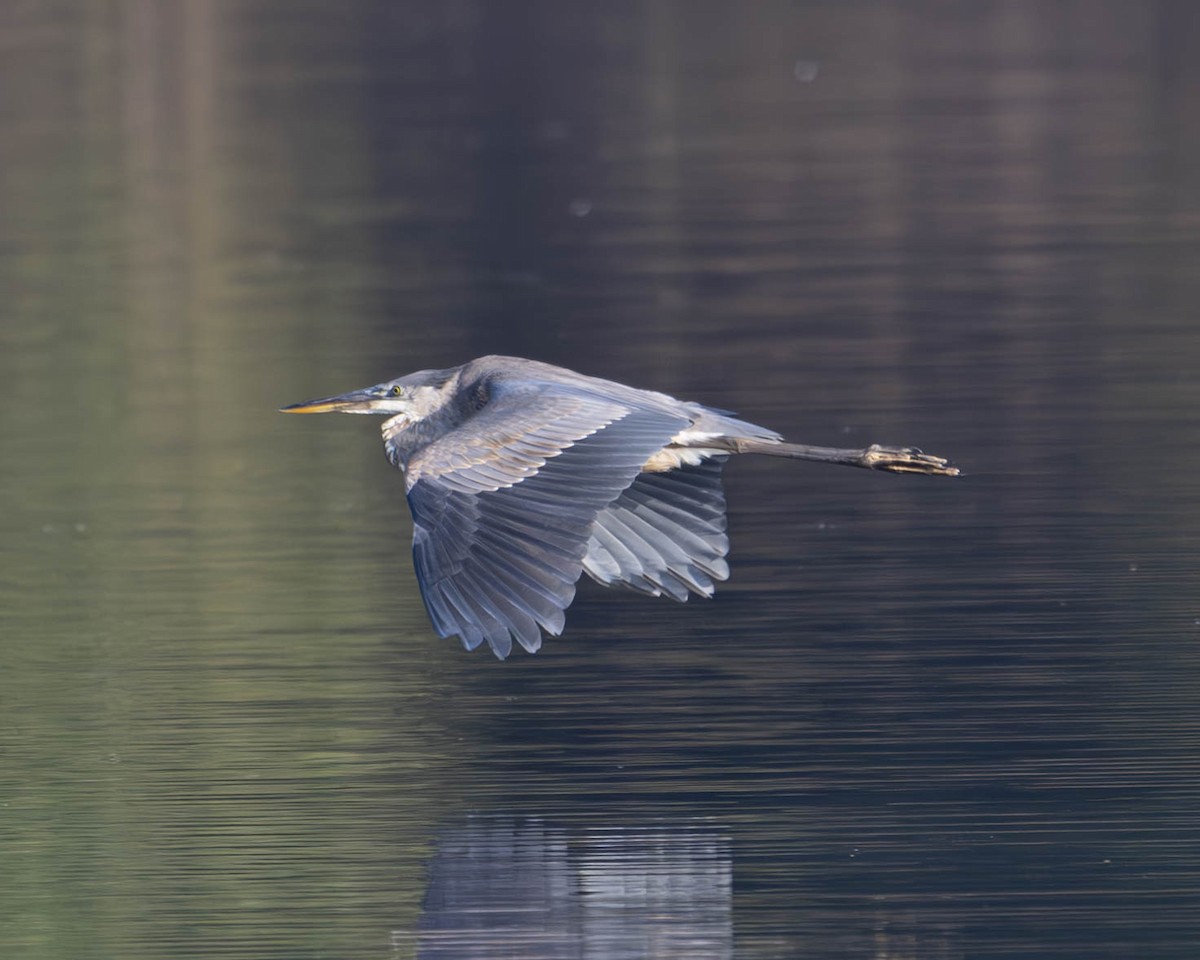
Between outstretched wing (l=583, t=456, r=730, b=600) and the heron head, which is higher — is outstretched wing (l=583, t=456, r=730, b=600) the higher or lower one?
the lower one

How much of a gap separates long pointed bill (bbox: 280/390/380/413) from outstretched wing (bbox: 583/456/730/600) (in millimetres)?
1047

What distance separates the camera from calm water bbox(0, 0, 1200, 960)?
666 centimetres

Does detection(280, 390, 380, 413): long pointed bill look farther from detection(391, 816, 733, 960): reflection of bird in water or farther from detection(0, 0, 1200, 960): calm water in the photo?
detection(391, 816, 733, 960): reflection of bird in water

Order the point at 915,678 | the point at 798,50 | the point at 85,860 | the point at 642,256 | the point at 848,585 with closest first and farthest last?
the point at 85,860
the point at 915,678
the point at 848,585
the point at 642,256
the point at 798,50

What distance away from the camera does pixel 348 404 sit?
30.6 ft

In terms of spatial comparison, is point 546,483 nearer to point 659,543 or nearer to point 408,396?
point 659,543

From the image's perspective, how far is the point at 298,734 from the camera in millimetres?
8125

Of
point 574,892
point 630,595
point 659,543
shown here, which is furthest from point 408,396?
point 574,892

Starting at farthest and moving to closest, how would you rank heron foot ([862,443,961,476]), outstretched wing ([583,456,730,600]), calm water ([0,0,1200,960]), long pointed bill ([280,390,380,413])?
long pointed bill ([280,390,380,413]), heron foot ([862,443,961,476]), outstretched wing ([583,456,730,600]), calm water ([0,0,1200,960])

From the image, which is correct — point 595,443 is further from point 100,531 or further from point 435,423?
point 100,531

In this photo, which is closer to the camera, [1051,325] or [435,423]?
[435,423]

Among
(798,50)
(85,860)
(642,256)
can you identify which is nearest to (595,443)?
(85,860)

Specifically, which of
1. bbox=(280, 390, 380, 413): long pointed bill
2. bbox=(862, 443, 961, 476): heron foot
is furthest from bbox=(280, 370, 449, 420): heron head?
bbox=(862, 443, 961, 476): heron foot

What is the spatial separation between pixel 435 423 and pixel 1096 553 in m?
2.73
